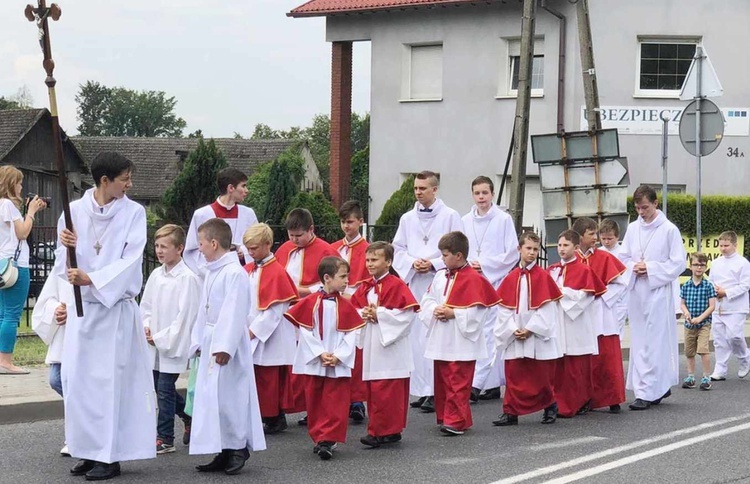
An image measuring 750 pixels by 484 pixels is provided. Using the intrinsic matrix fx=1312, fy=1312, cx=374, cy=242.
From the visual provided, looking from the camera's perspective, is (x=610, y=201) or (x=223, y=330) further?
(x=610, y=201)

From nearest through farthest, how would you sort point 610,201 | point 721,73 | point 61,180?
point 61,180
point 610,201
point 721,73

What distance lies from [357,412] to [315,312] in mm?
1926

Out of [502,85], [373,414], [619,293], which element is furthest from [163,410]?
[502,85]

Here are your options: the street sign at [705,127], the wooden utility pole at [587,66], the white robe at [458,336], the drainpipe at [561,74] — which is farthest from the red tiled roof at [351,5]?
the white robe at [458,336]

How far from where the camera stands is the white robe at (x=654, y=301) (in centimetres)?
1219

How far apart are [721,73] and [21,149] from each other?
115ft

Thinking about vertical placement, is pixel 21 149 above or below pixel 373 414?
above

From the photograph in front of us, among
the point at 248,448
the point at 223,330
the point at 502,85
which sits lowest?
the point at 248,448

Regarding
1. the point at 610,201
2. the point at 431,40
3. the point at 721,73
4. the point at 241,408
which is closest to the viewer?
the point at 241,408

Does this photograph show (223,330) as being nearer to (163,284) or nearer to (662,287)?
(163,284)

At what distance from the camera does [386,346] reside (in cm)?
968

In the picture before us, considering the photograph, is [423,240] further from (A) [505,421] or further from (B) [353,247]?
(A) [505,421]

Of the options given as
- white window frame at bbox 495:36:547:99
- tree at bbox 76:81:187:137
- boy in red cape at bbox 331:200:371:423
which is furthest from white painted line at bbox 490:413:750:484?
tree at bbox 76:81:187:137

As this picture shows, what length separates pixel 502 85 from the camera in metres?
30.1
